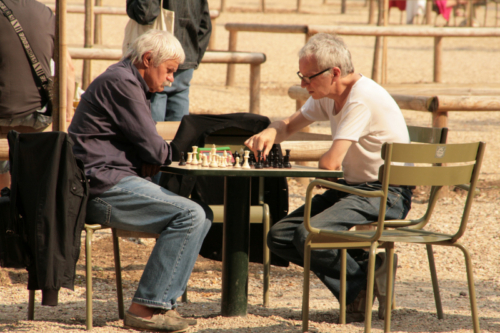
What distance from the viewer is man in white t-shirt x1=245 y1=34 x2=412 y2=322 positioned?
345 cm

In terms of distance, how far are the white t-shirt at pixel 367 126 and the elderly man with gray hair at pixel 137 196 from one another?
2.69 ft

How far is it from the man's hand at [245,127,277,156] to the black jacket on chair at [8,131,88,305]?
3.03 feet

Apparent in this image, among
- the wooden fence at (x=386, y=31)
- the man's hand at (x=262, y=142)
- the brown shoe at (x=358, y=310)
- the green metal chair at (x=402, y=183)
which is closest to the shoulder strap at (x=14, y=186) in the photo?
the man's hand at (x=262, y=142)

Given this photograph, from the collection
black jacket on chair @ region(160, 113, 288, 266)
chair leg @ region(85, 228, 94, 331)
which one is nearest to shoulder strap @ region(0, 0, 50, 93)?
black jacket on chair @ region(160, 113, 288, 266)

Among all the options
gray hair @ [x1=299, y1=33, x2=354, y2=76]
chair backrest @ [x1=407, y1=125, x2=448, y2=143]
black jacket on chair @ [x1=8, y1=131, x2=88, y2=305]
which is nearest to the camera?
black jacket on chair @ [x1=8, y1=131, x2=88, y2=305]

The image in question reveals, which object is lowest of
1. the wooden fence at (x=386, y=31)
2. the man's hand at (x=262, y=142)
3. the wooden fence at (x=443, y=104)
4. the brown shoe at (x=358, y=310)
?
the brown shoe at (x=358, y=310)

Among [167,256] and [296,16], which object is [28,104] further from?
[296,16]

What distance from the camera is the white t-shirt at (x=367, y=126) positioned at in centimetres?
342

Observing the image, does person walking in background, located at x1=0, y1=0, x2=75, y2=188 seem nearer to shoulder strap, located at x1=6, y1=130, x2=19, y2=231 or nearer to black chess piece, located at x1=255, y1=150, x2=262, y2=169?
shoulder strap, located at x1=6, y1=130, x2=19, y2=231

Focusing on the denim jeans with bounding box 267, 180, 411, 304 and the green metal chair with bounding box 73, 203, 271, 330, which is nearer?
the green metal chair with bounding box 73, 203, 271, 330

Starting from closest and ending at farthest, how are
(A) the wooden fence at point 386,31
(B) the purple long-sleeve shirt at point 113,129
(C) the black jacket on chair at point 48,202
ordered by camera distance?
Answer: (C) the black jacket on chair at point 48,202 → (B) the purple long-sleeve shirt at point 113,129 → (A) the wooden fence at point 386,31

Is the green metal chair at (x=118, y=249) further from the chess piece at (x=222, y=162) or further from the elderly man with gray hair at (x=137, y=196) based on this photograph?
the chess piece at (x=222, y=162)

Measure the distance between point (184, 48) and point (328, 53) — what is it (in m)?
1.98

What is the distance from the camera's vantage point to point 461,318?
147 inches
